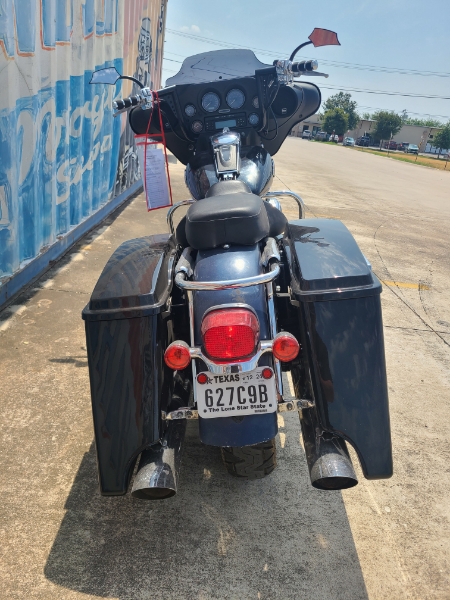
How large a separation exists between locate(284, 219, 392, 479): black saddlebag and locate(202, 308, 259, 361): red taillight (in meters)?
0.32

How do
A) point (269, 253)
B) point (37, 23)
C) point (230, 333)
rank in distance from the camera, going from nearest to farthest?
point (230, 333) → point (269, 253) → point (37, 23)

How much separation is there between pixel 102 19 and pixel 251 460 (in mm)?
5396

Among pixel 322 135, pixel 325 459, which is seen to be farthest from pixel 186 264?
pixel 322 135

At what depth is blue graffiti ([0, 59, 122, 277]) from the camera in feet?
12.6

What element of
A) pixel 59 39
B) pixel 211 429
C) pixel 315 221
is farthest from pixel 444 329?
pixel 59 39

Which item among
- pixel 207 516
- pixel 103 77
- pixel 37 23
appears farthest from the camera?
pixel 37 23

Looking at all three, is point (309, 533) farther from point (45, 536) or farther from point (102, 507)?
point (45, 536)

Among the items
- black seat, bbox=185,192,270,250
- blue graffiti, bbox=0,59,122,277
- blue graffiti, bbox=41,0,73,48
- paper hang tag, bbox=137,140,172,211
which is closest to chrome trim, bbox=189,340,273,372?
black seat, bbox=185,192,270,250

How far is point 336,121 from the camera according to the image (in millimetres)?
75125

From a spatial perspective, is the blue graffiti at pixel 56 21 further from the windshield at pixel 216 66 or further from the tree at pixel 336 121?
the tree at pixel 336 121

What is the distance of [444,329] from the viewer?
4.27 metres

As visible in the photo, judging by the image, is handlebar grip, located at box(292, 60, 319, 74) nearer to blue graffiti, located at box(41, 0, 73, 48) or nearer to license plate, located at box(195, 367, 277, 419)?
license plate, located at box(195, 367, 277, 419)

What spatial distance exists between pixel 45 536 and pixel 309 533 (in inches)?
44.4

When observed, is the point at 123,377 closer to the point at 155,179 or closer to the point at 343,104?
the point at 155,179
